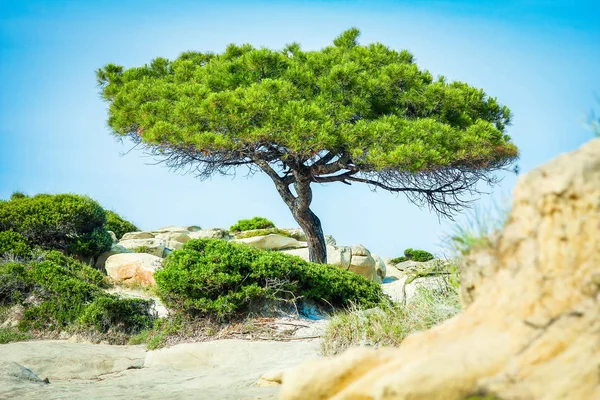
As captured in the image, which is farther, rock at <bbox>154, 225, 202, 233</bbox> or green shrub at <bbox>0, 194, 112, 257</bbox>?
rock at <bbox>154, 225, 202, 233</bbox>

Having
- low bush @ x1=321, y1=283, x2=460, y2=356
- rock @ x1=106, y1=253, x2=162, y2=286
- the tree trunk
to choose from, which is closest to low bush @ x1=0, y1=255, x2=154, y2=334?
rock @ x1=106, y1=253, x2=162, y2=286

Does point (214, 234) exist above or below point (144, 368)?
above

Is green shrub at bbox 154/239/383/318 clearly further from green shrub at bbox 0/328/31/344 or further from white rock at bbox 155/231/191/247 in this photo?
white rock at bbox 155/231/191/247

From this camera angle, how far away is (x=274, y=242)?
20.4m

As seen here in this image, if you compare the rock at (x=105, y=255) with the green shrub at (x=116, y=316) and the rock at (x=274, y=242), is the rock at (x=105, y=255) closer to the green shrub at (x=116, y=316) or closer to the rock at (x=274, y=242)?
the rock at (x=274, y=242)

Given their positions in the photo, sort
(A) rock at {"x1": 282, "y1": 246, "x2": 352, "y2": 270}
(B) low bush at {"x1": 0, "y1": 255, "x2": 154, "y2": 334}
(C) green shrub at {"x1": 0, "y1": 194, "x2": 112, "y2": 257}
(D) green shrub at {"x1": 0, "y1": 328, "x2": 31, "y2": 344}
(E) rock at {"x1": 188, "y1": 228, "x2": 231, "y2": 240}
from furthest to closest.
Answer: (E) rock at {"x1": 188, "y1": 228, "x2": 231, "y2": 240} < (A) rock at {"x1": 282, "y1": 246, "x2": 352, "y2": 270} < (C) green shrub at {"x1": 0, "y1": 194, "x2": 112, "y2": 257} < (B) low bush at {"x1": 0, "y1": 255, "x2": 154, "y2": 334} < (D) green shrub at {"x1": 0, "y1": 328, "x2": 31, "y2": 344}

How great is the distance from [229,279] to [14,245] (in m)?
8.50

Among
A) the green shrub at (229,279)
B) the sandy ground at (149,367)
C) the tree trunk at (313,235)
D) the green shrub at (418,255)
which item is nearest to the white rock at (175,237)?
the tree trunk at (313,235)

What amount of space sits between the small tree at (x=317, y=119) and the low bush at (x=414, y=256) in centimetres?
664

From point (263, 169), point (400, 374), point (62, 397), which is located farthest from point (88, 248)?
point (400, 374)

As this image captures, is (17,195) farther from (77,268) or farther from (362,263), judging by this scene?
(362,263)

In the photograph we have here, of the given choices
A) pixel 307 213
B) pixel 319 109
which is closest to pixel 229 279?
pixel 319 109

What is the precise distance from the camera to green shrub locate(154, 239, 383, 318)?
932 cm

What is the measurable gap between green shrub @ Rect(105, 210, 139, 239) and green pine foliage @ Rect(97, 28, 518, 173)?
21.6 feet
